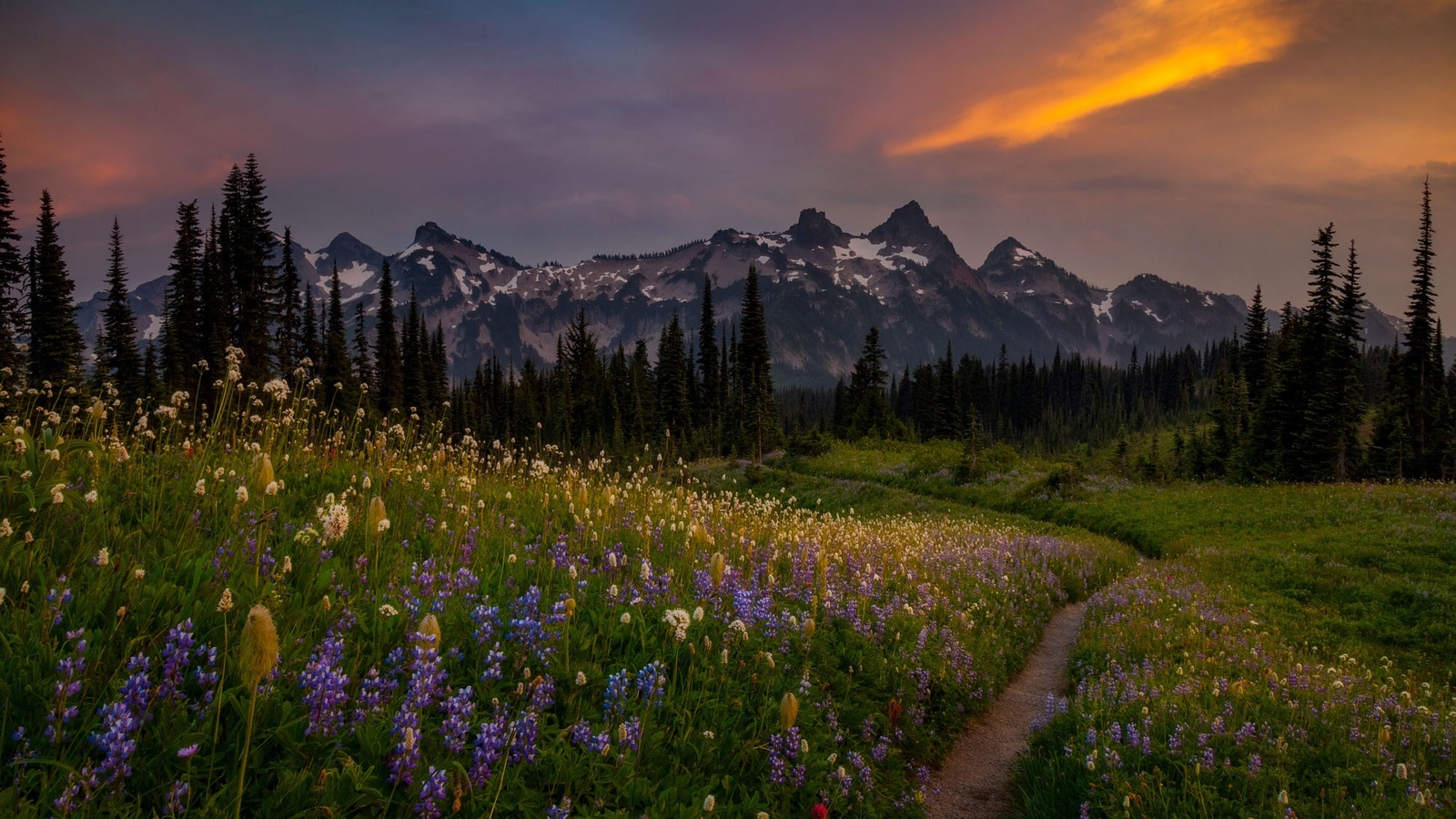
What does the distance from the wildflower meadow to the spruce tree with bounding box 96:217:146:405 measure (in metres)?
55.4

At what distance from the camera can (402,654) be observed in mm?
3680

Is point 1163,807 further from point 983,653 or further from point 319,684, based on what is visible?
point 319,684

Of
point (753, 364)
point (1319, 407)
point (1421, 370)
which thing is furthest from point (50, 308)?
point (1421, 370)

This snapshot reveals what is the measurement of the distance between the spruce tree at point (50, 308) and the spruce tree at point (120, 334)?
7.34ft

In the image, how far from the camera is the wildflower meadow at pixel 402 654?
8.91ft

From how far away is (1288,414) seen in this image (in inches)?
1827

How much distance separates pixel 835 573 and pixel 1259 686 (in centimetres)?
492

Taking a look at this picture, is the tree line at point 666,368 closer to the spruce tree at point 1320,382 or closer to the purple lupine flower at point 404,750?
the spruce tree at point 1320,382

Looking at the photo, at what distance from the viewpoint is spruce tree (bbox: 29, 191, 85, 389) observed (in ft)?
133

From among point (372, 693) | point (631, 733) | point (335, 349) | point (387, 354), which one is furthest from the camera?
point (387, 354)

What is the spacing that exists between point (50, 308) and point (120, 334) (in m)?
7.17

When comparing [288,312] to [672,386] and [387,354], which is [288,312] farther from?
[672,386]

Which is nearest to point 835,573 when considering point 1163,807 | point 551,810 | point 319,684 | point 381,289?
point 1163,807

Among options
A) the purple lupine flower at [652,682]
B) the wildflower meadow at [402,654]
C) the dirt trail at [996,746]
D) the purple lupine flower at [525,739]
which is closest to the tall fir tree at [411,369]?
the wildflower meadow at [402,654]
